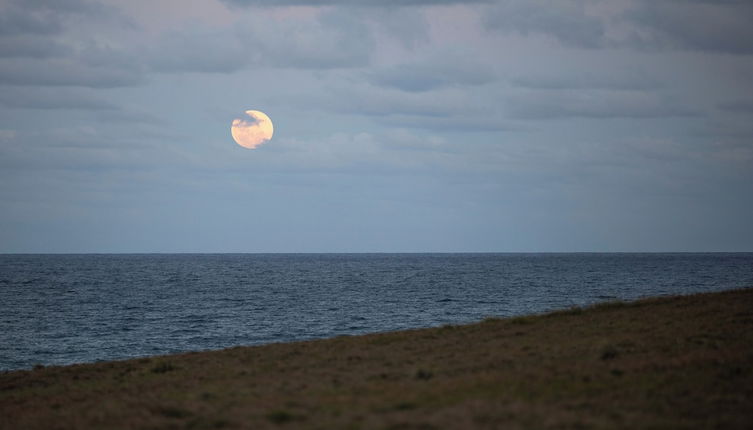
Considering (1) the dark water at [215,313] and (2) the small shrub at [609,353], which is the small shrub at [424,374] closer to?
(2) the small shrub at [609,353]

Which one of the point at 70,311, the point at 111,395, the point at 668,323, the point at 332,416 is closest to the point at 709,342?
the point at 668,323

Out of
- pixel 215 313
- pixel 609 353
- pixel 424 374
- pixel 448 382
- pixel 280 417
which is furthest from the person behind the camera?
pixel 215 313

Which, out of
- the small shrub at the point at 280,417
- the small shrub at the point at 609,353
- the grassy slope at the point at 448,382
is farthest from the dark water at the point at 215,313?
the small shrub at the point at 609,353

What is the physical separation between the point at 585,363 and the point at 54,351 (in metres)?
39.8

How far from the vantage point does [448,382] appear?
1727cm

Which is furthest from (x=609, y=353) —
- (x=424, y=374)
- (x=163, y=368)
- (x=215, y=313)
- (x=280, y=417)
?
(x=215, y=313)

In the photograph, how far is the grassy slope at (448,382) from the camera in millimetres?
13828

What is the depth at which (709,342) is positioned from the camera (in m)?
20.2

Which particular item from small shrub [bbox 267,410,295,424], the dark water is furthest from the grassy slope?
the dark water

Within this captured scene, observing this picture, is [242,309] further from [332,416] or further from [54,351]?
[332,416]

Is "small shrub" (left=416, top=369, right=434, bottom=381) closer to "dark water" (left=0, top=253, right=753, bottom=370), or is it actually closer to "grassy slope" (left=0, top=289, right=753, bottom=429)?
"grassy slope" (left=0, top=289, right=753, bottom=429)

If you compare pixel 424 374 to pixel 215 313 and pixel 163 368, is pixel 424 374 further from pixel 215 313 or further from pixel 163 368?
Result: pixel 215 313

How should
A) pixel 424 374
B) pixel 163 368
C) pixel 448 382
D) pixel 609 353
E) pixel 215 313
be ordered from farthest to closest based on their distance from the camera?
pixel 215 313, pixel 163 368, pixel 609 353, pixel 424 374, pixel 448 382

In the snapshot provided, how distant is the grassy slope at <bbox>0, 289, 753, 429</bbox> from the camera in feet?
45.4
